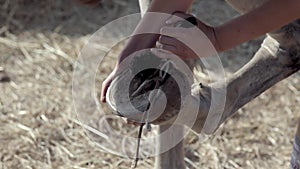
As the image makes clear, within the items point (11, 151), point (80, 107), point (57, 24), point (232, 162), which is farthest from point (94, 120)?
point (57, 24)

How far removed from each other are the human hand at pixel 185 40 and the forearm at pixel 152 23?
0.47 feet

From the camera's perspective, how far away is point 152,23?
1311 mm

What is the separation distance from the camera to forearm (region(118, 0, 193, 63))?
4.20ft

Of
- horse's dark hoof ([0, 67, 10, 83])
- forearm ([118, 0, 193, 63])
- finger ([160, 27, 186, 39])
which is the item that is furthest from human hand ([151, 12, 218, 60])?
horse's dark hoof ([0, 67, 10, 83])

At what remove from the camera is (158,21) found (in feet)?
4.24

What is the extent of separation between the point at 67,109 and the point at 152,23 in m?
0.81

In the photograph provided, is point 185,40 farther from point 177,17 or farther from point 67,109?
point 67,109

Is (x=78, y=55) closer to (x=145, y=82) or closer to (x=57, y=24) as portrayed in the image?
(x=57, y=24)

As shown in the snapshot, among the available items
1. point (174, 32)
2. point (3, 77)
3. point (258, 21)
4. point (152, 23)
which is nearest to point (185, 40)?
point (174, 32)

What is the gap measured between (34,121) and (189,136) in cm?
45

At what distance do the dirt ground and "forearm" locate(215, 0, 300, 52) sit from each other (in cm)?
76

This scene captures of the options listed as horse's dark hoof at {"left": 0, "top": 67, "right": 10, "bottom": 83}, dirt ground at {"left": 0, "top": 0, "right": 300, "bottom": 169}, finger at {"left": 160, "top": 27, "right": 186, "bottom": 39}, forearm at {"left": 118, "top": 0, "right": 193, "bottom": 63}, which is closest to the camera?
finger at {"left": 160, "top": 27, "right": 186, "bottom": 39}

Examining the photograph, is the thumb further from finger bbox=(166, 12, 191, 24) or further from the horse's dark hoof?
the horse's dark hoof

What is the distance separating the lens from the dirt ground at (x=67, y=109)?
186 centimetres
